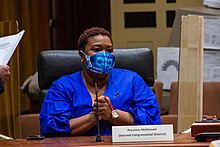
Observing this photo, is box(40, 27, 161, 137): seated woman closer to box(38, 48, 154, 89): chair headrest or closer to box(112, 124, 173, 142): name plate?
box(38, 48, 154, 89): chair headrest

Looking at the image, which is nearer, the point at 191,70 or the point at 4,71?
the point at 4,71

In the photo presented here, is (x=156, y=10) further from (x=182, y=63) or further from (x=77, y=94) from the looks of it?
(x=77, y=94)

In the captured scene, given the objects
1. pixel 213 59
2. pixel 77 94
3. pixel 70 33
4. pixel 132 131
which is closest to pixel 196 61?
pixel 77 94

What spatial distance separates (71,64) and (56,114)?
60 centimetres

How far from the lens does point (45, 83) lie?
11.1 feet

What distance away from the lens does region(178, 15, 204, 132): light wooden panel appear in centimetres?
319

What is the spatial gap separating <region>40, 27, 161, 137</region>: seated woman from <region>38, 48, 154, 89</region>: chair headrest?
324 millimetres

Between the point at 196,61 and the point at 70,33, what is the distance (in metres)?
3.76

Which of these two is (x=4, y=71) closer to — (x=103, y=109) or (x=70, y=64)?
(x=103, y=109)

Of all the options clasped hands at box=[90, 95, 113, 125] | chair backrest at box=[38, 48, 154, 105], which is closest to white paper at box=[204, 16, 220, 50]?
chair backrest at box=[38, 48, 154, 105]

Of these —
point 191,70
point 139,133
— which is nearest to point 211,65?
point 191,70

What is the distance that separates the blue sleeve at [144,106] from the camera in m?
2.85

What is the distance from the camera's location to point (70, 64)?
338cm

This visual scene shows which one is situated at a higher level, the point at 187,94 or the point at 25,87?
the point at 187,94
